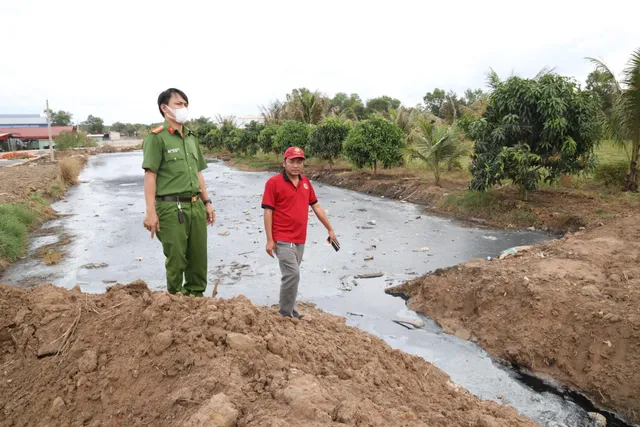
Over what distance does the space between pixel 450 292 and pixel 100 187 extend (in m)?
18.5

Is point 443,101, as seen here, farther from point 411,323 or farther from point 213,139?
point 411,323

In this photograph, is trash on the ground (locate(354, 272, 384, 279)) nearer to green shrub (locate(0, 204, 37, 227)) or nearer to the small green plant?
green shrub (locate(0, 204, 37, 227))

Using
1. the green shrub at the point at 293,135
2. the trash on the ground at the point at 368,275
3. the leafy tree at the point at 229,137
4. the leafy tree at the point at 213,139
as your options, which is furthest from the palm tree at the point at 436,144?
the leafy tree at the point at 213,139

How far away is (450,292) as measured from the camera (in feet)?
18.4

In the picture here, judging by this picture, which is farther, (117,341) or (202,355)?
(117,341)

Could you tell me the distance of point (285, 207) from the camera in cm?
397

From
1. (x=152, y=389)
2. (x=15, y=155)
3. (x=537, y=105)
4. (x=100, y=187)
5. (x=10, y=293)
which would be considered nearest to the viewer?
(x=152, y=389)

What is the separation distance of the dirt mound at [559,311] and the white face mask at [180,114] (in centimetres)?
370

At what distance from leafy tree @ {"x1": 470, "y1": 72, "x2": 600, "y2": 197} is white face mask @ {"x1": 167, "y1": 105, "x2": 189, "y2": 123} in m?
8.53

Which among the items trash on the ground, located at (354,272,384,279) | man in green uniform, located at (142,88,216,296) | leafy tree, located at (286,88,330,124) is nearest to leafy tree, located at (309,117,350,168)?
leafy tree, located at (286,88,330,124)

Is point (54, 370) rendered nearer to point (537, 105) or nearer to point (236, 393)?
point (236, 393)

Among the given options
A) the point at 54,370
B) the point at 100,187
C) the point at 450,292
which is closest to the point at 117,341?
the point at 54,370

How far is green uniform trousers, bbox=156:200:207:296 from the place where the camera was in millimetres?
3693

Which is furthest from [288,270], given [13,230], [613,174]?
[613,174]
